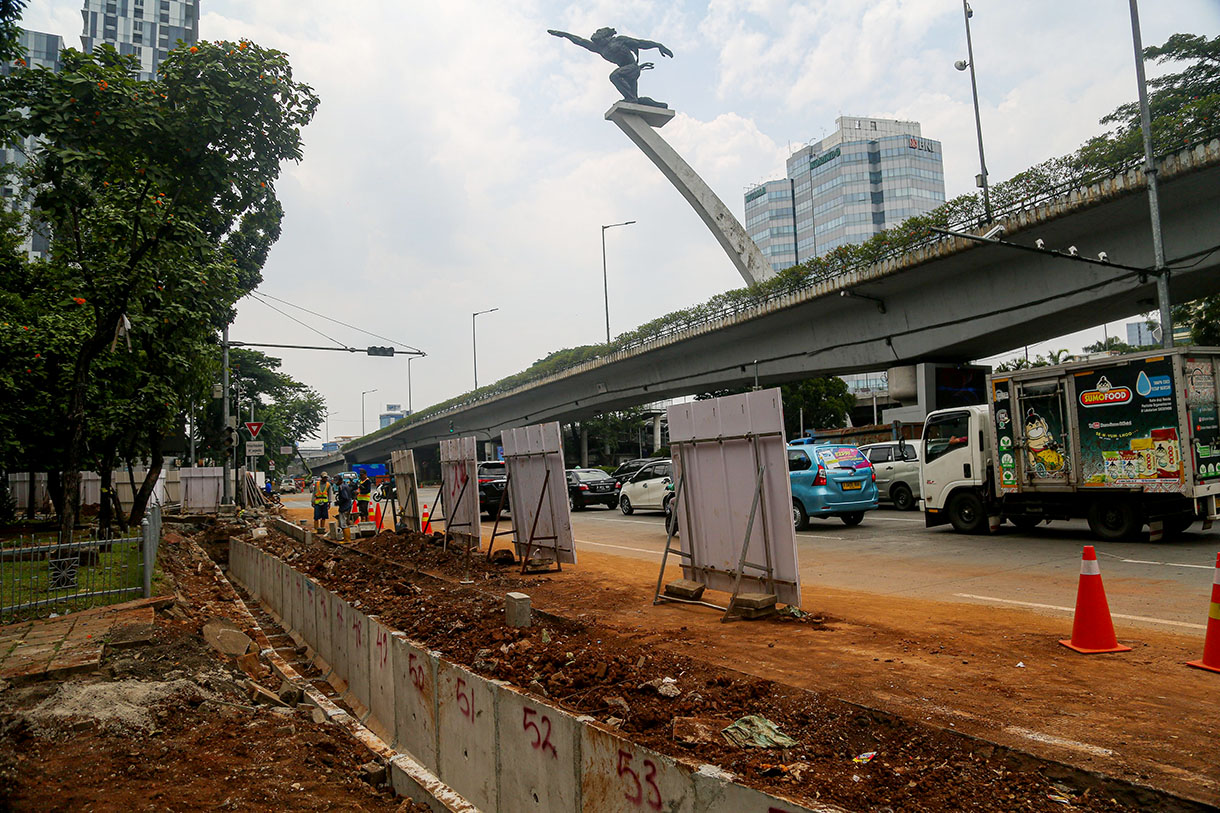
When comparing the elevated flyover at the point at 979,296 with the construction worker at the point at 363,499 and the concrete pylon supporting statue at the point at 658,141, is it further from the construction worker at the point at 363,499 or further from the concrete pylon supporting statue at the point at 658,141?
the concrete pylon supporting statue at the point at 658,141

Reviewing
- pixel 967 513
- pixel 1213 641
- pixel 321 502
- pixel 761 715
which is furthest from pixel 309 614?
pixel 967 513

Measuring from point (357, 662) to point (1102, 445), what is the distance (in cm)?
1192

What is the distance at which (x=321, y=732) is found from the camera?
22.4 ft

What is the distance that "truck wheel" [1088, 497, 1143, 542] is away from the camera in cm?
1264

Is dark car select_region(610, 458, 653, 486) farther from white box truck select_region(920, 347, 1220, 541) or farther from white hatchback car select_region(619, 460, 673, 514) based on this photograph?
white box truck select_region(920, 347, 1220, 541)

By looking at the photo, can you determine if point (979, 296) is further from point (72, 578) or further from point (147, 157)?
point (72, 578)

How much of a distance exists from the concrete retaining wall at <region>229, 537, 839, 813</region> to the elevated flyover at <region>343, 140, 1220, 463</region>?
18539 millimetres

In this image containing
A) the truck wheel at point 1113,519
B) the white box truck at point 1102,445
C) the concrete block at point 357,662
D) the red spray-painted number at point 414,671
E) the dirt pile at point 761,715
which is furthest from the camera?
the truck wheel at point 1113,519

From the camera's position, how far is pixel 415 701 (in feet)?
23.0

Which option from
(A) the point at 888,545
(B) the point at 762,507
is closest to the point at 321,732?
(B) the point at 762,507

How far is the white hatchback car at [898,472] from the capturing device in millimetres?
22000

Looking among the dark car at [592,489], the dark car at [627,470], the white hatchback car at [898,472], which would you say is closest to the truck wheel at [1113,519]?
the white hatchback car at [898,472]

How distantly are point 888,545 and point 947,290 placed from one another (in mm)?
12832

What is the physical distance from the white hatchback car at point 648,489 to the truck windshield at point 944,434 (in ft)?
23.8
